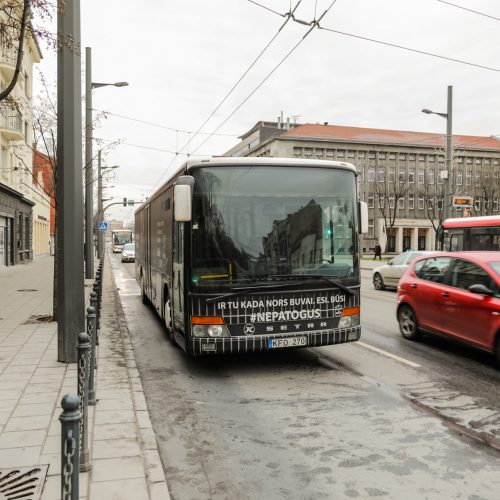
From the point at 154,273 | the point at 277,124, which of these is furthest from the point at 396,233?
the point at 154,273

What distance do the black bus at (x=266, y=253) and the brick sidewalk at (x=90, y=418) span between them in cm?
120

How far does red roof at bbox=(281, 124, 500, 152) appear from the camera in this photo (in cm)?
7588

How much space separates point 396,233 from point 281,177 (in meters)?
73.3

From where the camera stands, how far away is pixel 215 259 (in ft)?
22.1

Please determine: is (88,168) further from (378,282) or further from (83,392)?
(83,392)

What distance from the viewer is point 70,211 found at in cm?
724

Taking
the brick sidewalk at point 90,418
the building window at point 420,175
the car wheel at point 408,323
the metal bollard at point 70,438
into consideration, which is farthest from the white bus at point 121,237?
the metal bollard at point 70,438

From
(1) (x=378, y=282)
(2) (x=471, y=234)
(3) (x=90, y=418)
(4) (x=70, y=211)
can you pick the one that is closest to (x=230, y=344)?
(3) (x=90, y=418)

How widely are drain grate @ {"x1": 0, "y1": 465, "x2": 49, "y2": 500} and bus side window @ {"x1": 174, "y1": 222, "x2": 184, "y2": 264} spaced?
3501mm

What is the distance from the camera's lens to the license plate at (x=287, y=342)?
684cm

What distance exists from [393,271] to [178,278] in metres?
12.6

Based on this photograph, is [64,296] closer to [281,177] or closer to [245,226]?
[245,226]

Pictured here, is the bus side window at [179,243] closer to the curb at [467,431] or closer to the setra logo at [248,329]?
the setra logo at [248,329]

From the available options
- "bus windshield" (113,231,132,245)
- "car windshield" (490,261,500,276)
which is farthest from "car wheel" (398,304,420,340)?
Result: "bus windshield" (113,231,132,245)
